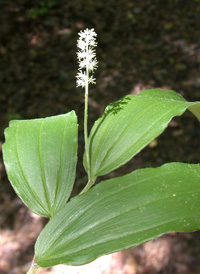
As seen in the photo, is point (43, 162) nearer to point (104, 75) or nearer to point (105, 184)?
point (105, 184)

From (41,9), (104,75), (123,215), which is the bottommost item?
(104,75)

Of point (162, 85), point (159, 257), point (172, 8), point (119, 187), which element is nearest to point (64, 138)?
point (119, 187)

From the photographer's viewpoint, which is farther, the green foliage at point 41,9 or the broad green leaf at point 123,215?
the green foliage at point 41,9

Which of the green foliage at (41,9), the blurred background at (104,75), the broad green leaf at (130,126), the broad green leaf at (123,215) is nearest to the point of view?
the broad green leaf at (123,215)

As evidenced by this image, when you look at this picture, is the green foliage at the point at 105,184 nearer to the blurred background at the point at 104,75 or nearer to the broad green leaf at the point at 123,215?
the broad green leaf at the point at 123,215

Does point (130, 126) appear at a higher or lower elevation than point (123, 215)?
higher

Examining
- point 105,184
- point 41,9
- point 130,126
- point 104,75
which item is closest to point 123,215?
point 105,184

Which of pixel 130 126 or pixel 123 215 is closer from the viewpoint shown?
pixel 123 215

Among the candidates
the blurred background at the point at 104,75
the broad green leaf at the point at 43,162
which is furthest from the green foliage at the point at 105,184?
the blurred background at the point at 104,75
